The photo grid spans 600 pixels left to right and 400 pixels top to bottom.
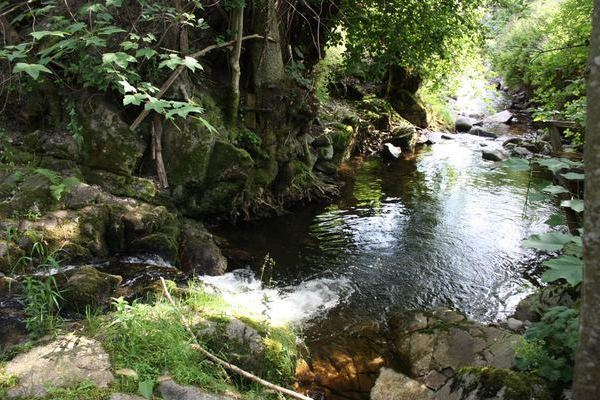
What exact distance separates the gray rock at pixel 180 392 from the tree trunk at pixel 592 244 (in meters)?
2.17

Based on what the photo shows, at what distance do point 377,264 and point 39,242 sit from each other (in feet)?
14.9

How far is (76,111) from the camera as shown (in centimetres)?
630

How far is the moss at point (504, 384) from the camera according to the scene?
9.18 feet

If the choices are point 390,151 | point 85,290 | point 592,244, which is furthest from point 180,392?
point 390,151

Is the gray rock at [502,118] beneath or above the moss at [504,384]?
above

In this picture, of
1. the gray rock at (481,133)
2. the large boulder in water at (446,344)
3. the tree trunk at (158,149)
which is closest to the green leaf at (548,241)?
the large boulder in water at (446,344)

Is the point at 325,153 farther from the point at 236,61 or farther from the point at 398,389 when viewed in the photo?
the point at 398,389

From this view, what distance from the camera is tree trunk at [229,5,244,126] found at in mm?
6949

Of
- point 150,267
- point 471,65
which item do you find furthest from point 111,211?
point 471,65

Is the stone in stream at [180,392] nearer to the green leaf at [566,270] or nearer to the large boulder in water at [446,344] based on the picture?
the green leaf at [566,270]

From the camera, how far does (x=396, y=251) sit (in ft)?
23.6

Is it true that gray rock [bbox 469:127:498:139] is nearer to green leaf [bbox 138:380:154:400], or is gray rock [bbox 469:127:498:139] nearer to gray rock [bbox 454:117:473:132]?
gray rock [bbox 454:117:473:132]

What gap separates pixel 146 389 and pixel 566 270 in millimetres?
2575

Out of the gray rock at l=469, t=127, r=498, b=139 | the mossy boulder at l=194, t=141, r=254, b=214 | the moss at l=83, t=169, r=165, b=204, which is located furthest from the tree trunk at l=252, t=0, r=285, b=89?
the gray rock at l=469, t=127, r=498, b=139
